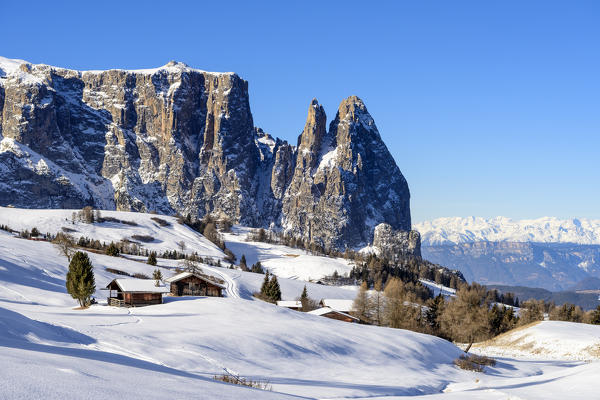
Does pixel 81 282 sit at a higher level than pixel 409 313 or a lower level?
higher

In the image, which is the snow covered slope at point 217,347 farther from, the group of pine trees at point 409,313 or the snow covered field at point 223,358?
the group of pine trees at point 409,313

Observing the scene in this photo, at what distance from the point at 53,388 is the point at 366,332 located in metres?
55.2

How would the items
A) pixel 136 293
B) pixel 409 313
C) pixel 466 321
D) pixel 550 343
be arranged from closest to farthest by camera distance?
1. pixel 136 293
2. pixel 466 321
3. pixel 550 343
4. pixel 409 313

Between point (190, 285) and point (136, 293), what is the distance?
15668mm

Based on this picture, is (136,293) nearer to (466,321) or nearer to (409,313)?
(466,321)

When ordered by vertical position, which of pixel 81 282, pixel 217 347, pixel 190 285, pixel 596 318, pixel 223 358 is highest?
pixel 81 282

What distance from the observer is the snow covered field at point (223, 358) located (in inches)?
442

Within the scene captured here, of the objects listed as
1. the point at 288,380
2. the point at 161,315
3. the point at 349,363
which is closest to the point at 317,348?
the point at 349,363

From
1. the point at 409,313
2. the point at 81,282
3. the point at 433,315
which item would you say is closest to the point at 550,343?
the point at 409,313

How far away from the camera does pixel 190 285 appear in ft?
284

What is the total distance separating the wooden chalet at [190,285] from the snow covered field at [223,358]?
8014mm

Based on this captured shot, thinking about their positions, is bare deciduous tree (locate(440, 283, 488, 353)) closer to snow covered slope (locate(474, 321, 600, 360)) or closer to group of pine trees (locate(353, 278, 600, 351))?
group of pine trees (locate(353, 278, 600, 351))

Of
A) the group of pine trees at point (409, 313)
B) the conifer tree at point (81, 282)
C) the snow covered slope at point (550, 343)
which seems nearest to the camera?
the conifer tree at point (81, 282)

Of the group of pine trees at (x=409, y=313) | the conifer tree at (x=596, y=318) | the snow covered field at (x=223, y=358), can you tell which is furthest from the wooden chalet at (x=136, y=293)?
the conifer tree at (x=596, y=318)
